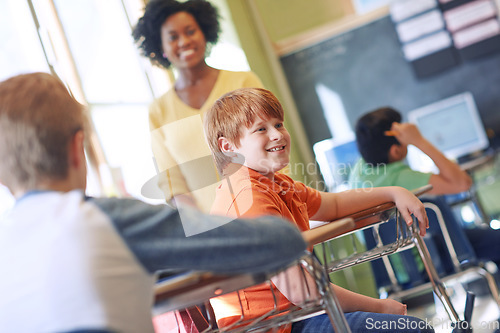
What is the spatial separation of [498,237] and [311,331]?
1.85 meters

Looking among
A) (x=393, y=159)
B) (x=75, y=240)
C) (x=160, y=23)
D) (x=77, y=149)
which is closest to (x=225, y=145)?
(x=77, y=149)

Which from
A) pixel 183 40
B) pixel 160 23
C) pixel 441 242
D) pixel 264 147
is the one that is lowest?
pixel 441 242

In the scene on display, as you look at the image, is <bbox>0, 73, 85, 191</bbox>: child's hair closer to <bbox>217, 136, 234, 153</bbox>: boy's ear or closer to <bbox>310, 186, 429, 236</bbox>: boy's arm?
<bbox>217, 136, 234, 153</bbox>: boy's ear

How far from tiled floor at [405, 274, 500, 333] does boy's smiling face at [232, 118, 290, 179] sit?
4.42ft

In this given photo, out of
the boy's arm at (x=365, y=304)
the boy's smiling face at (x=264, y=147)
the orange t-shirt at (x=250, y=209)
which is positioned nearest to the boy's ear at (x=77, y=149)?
the orange t-shirt at (x=250, y=209)

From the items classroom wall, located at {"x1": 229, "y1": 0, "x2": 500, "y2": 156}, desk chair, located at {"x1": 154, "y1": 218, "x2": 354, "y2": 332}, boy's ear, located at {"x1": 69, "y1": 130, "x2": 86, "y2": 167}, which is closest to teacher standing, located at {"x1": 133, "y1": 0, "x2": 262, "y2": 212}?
desk chair, located at {"x1": 154, "y1": 218, "x2": 354, "y2": 332}

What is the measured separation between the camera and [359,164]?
2449 millimetres

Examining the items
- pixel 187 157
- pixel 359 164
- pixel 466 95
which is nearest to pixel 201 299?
A: pixel 187 157

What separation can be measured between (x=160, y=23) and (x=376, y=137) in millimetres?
1013

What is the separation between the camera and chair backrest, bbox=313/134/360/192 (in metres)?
3.77

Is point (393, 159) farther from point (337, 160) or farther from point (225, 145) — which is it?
point (337, 160)

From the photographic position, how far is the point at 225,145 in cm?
→ 142

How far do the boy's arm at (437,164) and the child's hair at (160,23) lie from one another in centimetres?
87

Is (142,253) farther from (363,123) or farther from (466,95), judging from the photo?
(466,95)
